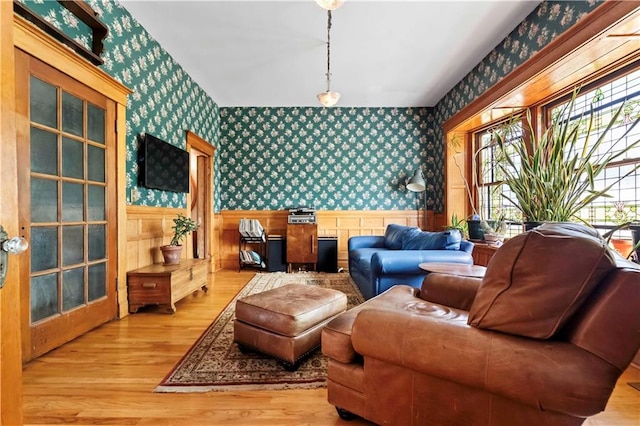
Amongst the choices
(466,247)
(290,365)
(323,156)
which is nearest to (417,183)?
(323,156)

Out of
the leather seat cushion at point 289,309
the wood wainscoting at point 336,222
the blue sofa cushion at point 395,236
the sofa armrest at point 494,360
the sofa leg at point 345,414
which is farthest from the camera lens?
the wood wainscoting at point 336,222

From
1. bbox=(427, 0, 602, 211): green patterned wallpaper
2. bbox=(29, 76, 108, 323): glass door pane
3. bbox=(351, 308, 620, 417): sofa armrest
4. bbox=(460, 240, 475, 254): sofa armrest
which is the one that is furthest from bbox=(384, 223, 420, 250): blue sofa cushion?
bbox=(29, 76, 108, 323): glass door pane

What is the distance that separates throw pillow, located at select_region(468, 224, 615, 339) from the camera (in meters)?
0.84

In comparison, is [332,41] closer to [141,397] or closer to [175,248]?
[175,248]

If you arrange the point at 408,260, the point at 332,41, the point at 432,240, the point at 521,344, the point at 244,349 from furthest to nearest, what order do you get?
the point at 332,41 < the point at 432,240 < the point at 408,260 < the point at 244,349 < the point at 521,344

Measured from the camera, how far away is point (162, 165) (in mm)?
3256

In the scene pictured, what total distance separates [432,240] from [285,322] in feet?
6.31

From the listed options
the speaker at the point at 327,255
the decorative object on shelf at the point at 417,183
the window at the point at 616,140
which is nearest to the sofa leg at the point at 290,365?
the window at the point at 616,140

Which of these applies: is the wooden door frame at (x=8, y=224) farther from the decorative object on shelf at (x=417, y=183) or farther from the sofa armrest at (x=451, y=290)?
the decorative object on shelf at (x=417, y=183)

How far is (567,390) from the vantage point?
792mm

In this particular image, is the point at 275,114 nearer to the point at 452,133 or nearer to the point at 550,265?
the point at 452,133

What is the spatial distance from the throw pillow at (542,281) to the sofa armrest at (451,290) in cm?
68

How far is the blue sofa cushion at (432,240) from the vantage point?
110 inches

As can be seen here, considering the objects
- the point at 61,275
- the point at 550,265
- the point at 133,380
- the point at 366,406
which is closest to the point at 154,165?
the point at 61,275
